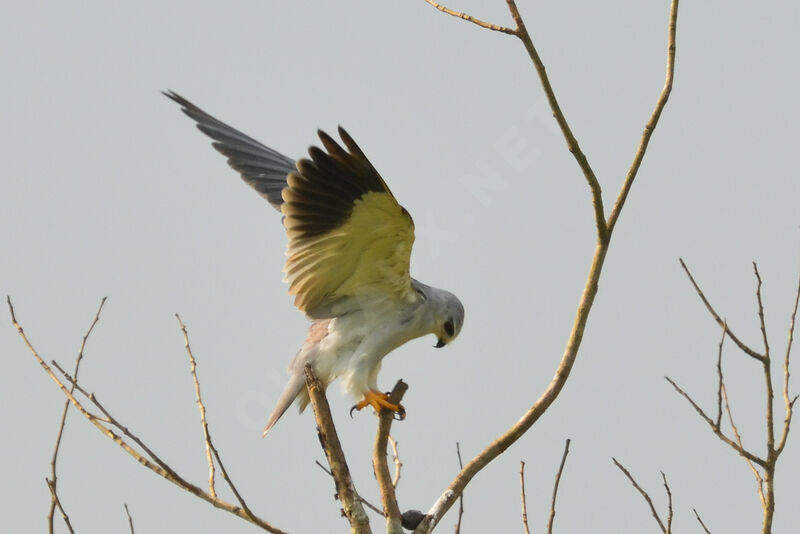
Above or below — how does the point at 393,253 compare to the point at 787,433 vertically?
above

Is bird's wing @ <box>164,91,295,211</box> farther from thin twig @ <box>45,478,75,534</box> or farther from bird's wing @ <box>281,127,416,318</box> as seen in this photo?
thin twig @ <box>45,478,75,534</box>

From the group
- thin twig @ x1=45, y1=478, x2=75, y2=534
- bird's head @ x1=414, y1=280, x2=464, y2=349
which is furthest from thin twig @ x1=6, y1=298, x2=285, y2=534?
bird's head @ x1=414, y1=280, x2=464, y2=349

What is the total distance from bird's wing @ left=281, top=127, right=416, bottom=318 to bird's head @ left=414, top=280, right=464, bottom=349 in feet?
0.45

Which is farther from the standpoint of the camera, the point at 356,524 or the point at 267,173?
the point at 267,173

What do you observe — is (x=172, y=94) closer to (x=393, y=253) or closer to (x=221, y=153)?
(x=221, y=153)

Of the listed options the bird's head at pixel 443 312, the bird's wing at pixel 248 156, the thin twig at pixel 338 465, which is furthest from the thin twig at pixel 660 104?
the bird's wing at pixel 248 156

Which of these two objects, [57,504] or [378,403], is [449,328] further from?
[57,504]

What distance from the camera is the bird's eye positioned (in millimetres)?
5969

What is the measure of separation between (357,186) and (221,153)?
97.6 inches

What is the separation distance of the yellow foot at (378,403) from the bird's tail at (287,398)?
388 millimetres

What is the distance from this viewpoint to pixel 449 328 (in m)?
6.00

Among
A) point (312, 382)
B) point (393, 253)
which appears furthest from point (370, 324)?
point (312, 382)

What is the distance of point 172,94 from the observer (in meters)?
7.77

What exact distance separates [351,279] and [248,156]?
204 centimetres
